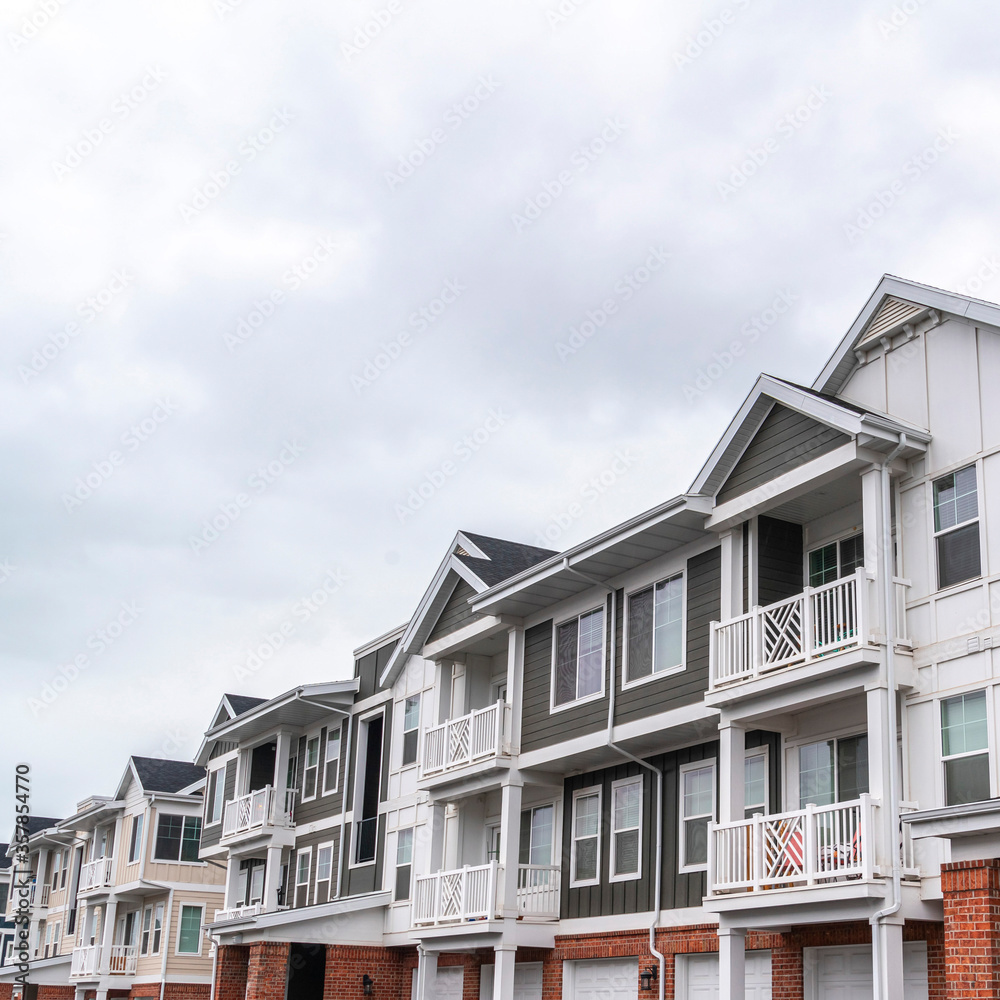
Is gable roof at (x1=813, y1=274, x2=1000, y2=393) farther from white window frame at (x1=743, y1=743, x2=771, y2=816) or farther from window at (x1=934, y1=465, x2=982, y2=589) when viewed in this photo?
white window frame at (x1=743, y1=743, x2=771, y2=816)

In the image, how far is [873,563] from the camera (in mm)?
16344

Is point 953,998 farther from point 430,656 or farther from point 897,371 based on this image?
point 430,656

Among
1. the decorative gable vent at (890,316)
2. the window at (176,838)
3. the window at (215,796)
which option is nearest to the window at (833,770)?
the decorative gable vent at (890,316)

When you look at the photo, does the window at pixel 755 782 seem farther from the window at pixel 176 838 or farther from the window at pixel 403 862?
the window at pixel 176 838

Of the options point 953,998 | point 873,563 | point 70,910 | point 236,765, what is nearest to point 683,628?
point 873,563

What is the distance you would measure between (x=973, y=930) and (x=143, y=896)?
36729 mm

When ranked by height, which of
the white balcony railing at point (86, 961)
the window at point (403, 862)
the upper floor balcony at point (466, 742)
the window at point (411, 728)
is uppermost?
the window at point (411, 728)

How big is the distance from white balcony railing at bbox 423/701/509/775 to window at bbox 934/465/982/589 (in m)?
10.1

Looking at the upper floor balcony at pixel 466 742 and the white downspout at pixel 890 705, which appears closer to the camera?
the white downspout at pixel 890 705

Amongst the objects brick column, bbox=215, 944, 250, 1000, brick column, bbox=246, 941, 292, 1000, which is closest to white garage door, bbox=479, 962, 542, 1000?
brick column, bbox=246, 941, 292, 1000

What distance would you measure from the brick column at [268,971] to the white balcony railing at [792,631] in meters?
13.2

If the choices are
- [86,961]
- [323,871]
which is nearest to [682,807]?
[323,871]

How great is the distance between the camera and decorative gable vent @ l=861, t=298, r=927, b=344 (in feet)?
56.8

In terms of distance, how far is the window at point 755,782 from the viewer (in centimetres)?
1884
